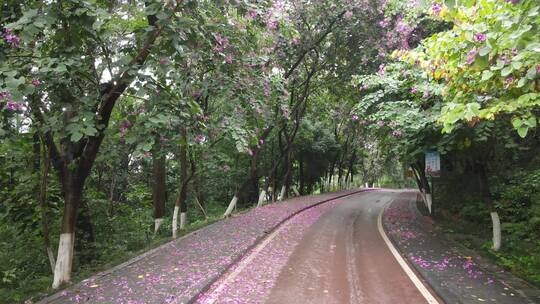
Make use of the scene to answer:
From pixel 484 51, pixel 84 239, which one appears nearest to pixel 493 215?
pixel 484 51

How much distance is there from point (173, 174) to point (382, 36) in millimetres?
16191

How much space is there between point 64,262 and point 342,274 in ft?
17.3

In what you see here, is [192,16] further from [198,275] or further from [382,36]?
[382,36]

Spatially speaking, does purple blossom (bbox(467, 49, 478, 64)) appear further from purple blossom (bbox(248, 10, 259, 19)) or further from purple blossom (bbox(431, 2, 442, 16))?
purple blossom (bbox(248, 10, 259, 19))

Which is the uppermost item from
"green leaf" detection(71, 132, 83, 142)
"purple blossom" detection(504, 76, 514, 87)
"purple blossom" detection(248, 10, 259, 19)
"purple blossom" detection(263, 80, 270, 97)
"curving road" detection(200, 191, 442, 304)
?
"purple blossom" detection(248, 10, 259, 19)

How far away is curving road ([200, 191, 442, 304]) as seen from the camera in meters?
6.54

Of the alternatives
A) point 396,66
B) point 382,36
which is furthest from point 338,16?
point 396,66

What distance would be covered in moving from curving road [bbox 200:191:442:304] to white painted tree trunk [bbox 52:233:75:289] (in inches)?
115

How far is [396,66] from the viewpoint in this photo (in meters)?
10.5

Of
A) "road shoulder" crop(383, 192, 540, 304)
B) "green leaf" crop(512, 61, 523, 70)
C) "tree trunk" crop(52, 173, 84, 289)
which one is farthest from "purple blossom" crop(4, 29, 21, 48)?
"road shoulder" crop(383, 192, 540, 304)

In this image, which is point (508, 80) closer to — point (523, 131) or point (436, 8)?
point (523, 131)

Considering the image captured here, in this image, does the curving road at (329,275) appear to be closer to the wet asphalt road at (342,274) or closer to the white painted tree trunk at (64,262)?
the wet asphalt road at (342,274)

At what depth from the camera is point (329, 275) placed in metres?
7.88

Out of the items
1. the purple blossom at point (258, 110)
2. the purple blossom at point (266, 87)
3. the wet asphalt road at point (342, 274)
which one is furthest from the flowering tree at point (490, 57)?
the purple blossom at point (266, 87)
